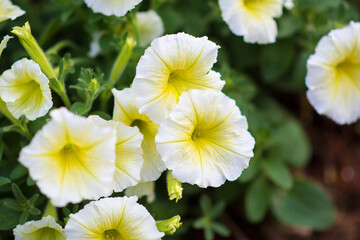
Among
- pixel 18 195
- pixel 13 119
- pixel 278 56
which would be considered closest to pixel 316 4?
pixel 278 56

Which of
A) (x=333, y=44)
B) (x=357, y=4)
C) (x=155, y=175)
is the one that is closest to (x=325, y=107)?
(x=333, y=44)

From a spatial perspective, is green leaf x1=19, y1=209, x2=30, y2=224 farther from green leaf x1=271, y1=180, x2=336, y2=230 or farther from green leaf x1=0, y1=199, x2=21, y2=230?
green leaf x1=271, y1=180, x2=336, y2=230

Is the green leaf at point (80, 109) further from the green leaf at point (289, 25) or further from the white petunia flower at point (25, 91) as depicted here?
→ the green leaf at point (289, 25)

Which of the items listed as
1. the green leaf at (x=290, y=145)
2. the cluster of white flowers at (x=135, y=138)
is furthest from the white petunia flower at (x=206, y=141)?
the green leaf at (x=290, y=145)

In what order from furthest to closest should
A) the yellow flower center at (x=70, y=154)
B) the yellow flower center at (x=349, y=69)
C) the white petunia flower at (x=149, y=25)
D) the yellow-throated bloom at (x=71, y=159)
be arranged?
the white petunia flower at (x=149, y=25)
the yellow flower center at (x=349, y=69)
the yellow flower center at (x=70, y=154)
the yellow-throated bloom at (x=71, y=159)

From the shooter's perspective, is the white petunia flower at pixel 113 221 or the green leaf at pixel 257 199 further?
the green leaf at pixel 257 199

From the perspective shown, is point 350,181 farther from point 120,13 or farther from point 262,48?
point 120,13
